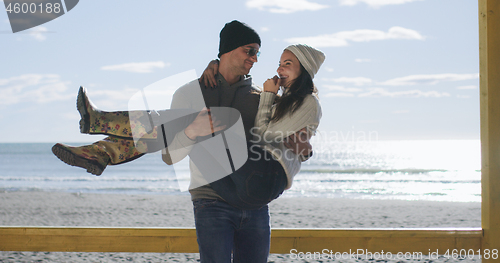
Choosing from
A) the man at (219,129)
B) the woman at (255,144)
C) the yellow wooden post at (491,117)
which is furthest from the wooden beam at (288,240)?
the woman at (255,144)

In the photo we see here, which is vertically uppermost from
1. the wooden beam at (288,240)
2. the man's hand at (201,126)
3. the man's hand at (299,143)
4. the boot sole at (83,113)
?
the boot sole at (83,113)

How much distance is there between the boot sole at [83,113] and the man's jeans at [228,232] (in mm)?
462

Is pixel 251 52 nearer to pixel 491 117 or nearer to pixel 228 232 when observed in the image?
pixel 228 232

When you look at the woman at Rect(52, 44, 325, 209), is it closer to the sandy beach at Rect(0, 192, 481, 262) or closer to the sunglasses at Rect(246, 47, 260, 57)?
the sunglasses at Rect(246, 47, 260, 57)

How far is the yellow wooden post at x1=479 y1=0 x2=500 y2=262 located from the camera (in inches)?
79.0

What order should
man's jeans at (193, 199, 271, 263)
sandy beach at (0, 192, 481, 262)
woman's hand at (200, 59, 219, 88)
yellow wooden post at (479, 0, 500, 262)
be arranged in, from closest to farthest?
1. man's jeans at (193, 199, 271, 263)
2. woman's hand at (200, 59, 219, 88)
3. yellow wooden post at (479, 0, 500, 262)
4. sandy beach at (0, 192, 481, 262)

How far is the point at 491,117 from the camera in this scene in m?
2.00

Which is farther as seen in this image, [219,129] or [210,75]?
[210,75]

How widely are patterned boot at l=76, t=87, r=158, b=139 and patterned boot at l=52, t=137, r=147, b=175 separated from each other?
39 mm

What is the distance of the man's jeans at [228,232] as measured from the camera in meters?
1.37

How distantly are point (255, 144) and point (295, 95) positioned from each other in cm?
24

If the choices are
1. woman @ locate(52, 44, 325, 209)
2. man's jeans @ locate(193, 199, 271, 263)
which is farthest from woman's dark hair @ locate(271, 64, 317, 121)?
man's jeans @ locate(193, 199, 271, 263)

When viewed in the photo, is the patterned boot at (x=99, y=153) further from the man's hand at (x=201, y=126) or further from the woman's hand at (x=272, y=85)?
the woman's hand at (x=272, y=85)

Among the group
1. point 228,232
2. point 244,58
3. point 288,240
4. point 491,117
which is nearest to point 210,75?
point 244,58
